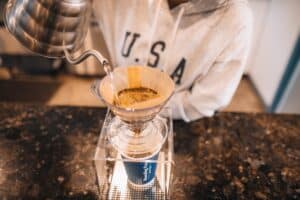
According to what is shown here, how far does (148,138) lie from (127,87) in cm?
12

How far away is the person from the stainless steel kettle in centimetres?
31

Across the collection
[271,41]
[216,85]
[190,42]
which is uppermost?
[190,42]

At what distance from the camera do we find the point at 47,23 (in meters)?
0.54

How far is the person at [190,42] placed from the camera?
78 centimetres

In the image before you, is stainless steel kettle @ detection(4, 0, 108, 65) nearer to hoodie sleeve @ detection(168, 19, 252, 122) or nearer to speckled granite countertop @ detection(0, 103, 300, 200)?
speckled granite countertop @ detection(0, 103, 300, 200)

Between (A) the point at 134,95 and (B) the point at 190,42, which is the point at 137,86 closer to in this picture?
(A) the point at 134,95

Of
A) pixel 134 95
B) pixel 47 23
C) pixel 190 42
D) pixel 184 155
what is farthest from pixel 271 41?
pixel 47 23

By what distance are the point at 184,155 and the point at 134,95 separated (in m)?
Result: 0.23

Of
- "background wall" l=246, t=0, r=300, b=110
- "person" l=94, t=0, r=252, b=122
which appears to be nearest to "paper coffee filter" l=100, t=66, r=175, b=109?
"person" l=94, t=0, r=252, b=122

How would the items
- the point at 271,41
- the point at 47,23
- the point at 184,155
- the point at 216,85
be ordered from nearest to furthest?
the point at 47,23
the point at 184,155
the point at 216,85
the point at 271,41

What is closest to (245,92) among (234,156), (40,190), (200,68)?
(200,68)

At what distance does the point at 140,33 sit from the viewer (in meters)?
0.89

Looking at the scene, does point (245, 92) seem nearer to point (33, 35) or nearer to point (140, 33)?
point (140, 33)

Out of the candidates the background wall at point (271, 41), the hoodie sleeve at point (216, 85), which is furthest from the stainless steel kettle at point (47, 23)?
the background wall at point (271, 41)
